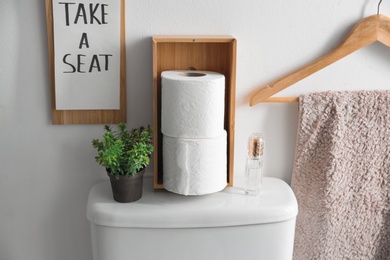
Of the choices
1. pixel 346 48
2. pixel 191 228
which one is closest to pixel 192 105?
pixel 191 228

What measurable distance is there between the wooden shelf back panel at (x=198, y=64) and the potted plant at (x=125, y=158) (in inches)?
1.8

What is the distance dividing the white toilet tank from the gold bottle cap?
3.6 inches

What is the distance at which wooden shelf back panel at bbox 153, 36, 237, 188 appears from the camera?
1.02 m

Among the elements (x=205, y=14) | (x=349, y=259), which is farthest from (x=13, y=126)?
(x=349, y=259)

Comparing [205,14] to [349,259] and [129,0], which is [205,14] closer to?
[129,0]

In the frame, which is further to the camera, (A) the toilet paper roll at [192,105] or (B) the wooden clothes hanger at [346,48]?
(B) the wooden clothes hanger at [346,48]

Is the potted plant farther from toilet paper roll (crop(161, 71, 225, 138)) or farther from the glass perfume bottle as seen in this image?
the glass perfume bottle

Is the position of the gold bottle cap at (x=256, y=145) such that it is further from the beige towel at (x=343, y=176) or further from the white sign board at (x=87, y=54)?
the white sign board at (x=87, y=54)

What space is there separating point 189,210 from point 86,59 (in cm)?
36

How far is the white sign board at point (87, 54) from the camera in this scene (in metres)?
0.99

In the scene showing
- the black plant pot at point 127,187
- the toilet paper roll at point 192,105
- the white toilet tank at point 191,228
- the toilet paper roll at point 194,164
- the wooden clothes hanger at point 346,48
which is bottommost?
the white toilet tank at point 191,228

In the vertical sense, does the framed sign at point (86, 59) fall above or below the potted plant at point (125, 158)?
above

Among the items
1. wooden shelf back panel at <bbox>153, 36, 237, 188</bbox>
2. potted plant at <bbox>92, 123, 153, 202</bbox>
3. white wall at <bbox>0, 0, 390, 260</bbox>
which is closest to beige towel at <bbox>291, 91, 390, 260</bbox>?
white wall at <bbox>0, 0, 390, 260</bbox>

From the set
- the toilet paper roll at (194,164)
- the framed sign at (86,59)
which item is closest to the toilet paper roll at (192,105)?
the toilet paper roll at (194,164)
